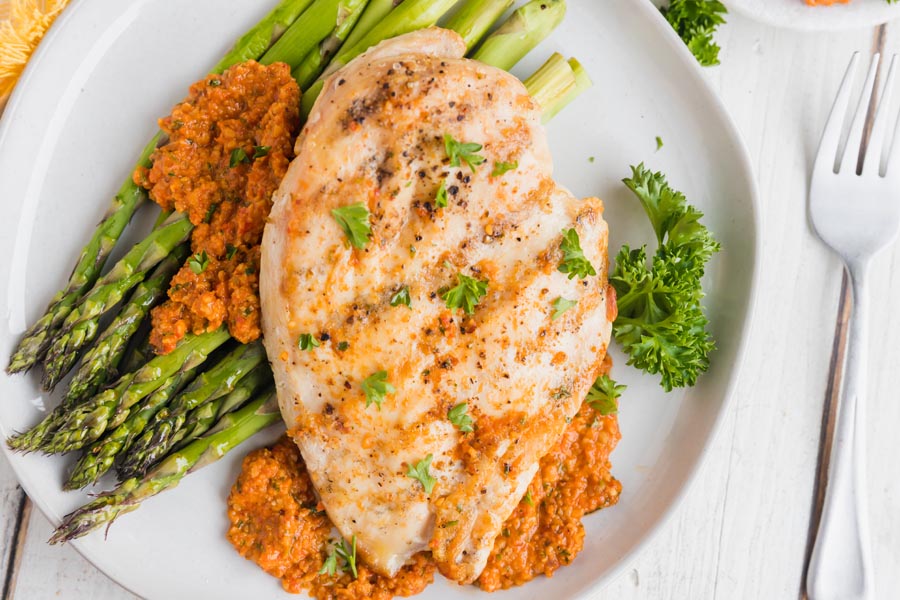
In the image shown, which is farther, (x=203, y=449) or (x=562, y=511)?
(x=562, y=511)

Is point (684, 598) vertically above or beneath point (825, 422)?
beneath

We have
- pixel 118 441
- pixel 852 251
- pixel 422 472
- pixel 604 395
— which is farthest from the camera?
pixel 852 251

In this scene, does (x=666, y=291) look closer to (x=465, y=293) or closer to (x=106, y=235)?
(x=465, y=293)

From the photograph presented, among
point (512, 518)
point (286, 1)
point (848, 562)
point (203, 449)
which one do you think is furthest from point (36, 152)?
point (848, 562)

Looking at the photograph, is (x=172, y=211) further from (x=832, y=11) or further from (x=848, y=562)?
(x=848, y=562)

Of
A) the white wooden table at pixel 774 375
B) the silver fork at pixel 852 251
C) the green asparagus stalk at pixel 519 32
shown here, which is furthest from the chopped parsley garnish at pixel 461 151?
the silver fork at pixel 852 251

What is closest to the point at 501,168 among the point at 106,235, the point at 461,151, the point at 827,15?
the point at 461,151

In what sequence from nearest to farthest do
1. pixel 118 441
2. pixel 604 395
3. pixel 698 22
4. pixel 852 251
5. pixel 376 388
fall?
pixel 376 388 → pixel 118 441 → pixel 604 395 → pixel 698 22 → pixel 852 251

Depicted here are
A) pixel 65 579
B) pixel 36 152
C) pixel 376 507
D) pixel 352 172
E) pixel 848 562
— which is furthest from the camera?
pixel 848 562

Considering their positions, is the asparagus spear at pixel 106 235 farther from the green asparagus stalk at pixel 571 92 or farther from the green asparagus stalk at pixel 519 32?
the green asparagus stalk at pixel 571 92
